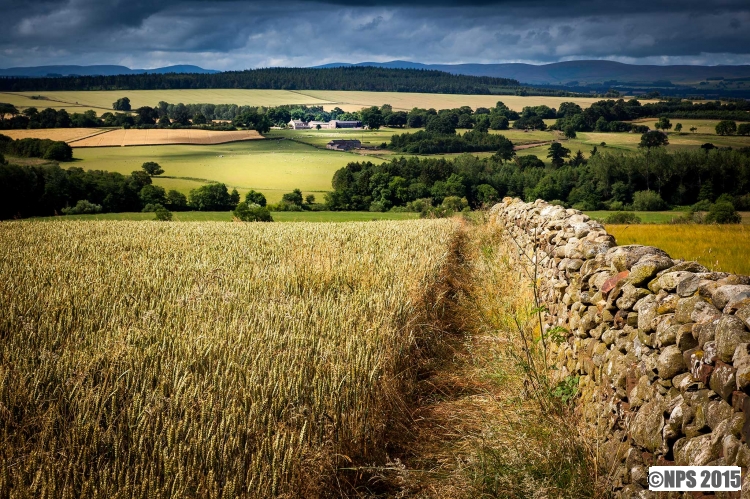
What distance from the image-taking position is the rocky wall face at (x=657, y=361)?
300cm

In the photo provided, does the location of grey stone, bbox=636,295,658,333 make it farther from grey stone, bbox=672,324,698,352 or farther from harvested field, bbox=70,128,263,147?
harvested field, bbox=70,128,263,147

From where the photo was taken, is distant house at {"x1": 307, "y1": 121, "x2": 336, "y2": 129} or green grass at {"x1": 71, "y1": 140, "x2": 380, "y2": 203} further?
distant house at {"x1": 307, "y1": 121, "x2": 336, "y2": 129}

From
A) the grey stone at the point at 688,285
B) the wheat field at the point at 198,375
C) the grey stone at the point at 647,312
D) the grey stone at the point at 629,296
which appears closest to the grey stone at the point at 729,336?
the grey stone at the point at 688,285

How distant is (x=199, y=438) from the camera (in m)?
3.82

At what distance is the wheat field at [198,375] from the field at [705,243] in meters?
3.79

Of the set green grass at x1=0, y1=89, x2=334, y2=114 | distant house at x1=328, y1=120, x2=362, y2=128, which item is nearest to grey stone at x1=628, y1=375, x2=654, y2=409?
green grass at x1=0, y1=89, x2=334, y2=114

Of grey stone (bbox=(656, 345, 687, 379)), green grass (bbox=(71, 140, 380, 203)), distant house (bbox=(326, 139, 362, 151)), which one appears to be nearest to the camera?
grey stone (bbox=(656, 345, 687, 379))

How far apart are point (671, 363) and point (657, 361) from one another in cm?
16

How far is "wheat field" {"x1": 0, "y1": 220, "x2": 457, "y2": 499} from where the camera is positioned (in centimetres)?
375

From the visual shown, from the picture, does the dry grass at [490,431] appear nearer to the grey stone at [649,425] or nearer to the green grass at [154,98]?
the grey stone at [649,425]

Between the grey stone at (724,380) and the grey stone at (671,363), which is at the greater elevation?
the grey stone at (724,380)

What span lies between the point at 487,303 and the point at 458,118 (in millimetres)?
119436

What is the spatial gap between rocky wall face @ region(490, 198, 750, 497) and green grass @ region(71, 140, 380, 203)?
2967 inches

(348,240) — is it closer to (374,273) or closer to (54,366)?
(374,273)
